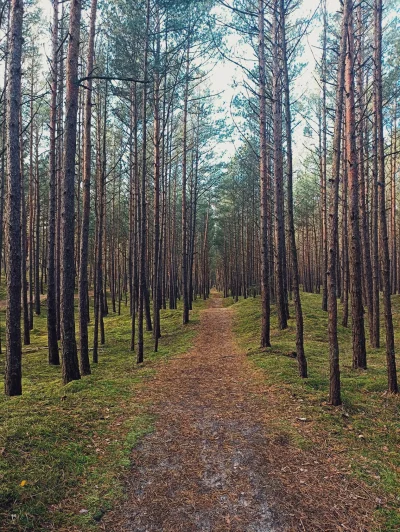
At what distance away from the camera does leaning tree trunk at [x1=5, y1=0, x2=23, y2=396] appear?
21.4 ft

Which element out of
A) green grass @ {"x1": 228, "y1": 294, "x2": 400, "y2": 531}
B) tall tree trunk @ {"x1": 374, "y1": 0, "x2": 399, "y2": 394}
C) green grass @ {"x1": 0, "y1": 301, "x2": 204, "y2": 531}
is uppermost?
tall tree trunk @ {"x1": 374, "y1": 0, "x2": 399, "y2": 394}

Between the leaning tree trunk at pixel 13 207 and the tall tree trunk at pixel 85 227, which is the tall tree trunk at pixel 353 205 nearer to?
the leaning tree trunk at pixel 13 207

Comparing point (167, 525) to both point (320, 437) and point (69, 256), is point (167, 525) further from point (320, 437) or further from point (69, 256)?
point (69, 256)

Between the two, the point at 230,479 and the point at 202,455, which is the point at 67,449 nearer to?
the point at 202,455

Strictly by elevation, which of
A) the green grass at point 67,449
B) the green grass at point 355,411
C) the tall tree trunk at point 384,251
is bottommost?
the green grass at point 355,411

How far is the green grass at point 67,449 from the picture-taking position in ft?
10.5

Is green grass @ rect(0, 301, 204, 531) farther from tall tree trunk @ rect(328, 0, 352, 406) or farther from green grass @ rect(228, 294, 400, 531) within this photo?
tall tree trunk @ rect(328, 0, 352, 406)

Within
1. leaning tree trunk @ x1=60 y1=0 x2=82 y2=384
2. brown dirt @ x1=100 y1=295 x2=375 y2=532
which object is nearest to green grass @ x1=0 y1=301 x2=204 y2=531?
brown dirt @ x1=100 y1=295 x2=375 y2=532

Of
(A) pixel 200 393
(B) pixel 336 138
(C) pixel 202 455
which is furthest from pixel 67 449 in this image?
(B) pixel 336 138

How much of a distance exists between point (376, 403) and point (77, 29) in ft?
32.0

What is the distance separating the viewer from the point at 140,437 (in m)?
4.93

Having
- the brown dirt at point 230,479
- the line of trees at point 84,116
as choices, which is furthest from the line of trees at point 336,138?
the line of trees at point 84,116

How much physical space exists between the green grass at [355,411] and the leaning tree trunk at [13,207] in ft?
17.0

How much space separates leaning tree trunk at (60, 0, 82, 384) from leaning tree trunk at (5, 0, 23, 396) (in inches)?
38.3
